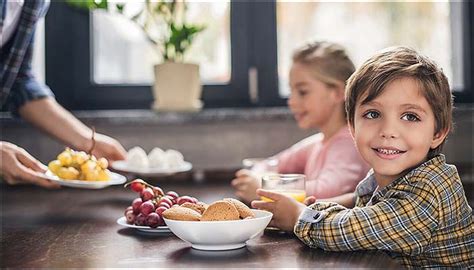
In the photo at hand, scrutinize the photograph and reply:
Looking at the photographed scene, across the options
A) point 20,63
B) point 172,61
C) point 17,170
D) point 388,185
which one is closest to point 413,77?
point 388,185

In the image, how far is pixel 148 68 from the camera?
2904 millimetres

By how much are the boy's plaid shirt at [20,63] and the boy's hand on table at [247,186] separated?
29.7 inches

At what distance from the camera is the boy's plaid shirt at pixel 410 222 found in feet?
3.73

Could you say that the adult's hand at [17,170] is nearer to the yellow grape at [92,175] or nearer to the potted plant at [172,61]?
the yellow grape at [92,175]

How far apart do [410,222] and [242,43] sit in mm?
1825

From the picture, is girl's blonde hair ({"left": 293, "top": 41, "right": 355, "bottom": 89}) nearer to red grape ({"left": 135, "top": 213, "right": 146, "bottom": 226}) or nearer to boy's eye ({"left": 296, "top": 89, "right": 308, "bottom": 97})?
boy's eye ({"left": 296, "top": 89, "right": 308, "bottom": 97})

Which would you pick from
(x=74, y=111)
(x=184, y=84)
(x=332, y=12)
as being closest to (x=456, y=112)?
(x=332, y=12)

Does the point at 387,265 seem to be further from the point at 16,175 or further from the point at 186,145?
the point at 186,145

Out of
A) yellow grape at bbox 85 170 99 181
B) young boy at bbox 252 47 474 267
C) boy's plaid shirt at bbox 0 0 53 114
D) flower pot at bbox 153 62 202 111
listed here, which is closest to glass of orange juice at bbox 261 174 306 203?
young boy at bbox 252 47 474 267

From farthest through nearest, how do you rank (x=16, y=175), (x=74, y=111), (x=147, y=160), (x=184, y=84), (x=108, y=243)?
(x=74, y=111) → (x=184, y=84) → (x=147, y=160) → (x=16, y=175) → (x=108, y=243)

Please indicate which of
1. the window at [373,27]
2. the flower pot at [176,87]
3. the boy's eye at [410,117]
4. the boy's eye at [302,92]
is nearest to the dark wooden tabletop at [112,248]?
the boy's eye at [410,117]

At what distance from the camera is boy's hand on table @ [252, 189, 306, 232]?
1.28m

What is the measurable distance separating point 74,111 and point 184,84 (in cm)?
49

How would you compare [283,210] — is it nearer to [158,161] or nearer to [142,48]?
[158,161]
